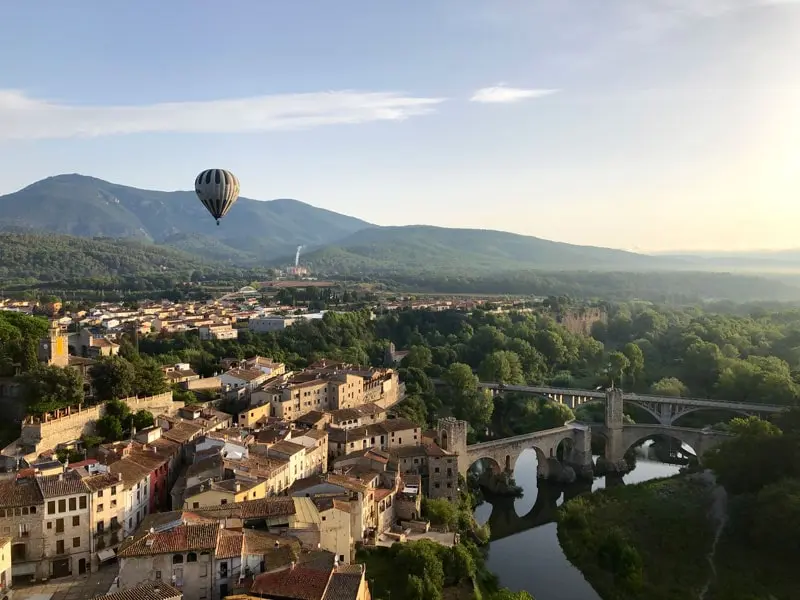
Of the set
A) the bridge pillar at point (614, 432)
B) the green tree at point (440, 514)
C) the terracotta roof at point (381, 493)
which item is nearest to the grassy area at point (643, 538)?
the green tree at point (440, 514)

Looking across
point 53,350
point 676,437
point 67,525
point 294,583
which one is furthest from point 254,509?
point 676,437

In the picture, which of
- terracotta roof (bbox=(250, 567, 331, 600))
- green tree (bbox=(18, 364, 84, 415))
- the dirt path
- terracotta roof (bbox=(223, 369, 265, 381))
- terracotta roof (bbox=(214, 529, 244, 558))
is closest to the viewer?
terracotta roof (bbox=(250, 567, 331, 600))

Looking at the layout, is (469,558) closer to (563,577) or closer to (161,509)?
(563,577)

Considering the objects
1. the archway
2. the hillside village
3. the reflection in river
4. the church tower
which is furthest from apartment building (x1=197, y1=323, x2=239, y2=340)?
the archway

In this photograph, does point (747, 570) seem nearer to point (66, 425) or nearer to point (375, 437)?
point (375, 437)

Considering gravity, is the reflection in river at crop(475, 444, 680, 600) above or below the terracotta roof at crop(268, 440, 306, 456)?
below

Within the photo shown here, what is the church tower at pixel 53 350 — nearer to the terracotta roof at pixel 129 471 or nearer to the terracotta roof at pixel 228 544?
the terracotta roof at pixel 129 471

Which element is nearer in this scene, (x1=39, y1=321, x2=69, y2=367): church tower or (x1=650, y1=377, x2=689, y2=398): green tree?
(x1=39, y1=321, x2=69, y2=367): church tower

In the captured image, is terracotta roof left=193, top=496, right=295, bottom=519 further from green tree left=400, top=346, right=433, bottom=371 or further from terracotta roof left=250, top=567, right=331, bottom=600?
green tree left=400, top=346, right=433, bottom=371
